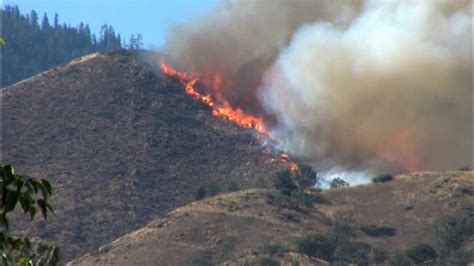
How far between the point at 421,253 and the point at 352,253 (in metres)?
7.72

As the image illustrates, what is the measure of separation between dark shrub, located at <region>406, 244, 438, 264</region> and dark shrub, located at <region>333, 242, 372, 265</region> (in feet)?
17.0

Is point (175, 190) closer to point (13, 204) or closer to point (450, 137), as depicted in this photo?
point (450, 137)

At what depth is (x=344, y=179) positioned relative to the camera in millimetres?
177875

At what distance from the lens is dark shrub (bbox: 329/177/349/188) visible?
545ft

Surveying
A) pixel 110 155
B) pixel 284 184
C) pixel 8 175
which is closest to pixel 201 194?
pixel 284 184

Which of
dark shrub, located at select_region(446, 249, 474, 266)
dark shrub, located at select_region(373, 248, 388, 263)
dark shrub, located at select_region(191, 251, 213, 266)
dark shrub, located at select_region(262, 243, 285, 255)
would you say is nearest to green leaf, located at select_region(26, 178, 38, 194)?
dark shrub, located at select_region(446, 249, 474, 266)

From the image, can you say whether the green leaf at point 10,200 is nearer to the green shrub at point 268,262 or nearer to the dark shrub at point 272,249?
the green shrub at point 268,262

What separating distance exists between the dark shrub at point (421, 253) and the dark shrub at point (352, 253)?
5171mm

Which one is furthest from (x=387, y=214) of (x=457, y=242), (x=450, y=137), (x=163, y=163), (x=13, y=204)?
(x=13, y=204)

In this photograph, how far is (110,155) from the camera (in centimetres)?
17275

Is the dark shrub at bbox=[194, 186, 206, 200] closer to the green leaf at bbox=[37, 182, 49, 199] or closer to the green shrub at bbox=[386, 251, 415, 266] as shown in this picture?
the green shrub at bbox=[386, 251, 415, 266]

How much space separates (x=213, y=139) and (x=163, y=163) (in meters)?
15.4

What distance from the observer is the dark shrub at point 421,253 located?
117 meters

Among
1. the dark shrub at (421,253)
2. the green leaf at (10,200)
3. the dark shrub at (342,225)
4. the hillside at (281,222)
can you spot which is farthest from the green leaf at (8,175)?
the dark shrub at (342,225)
